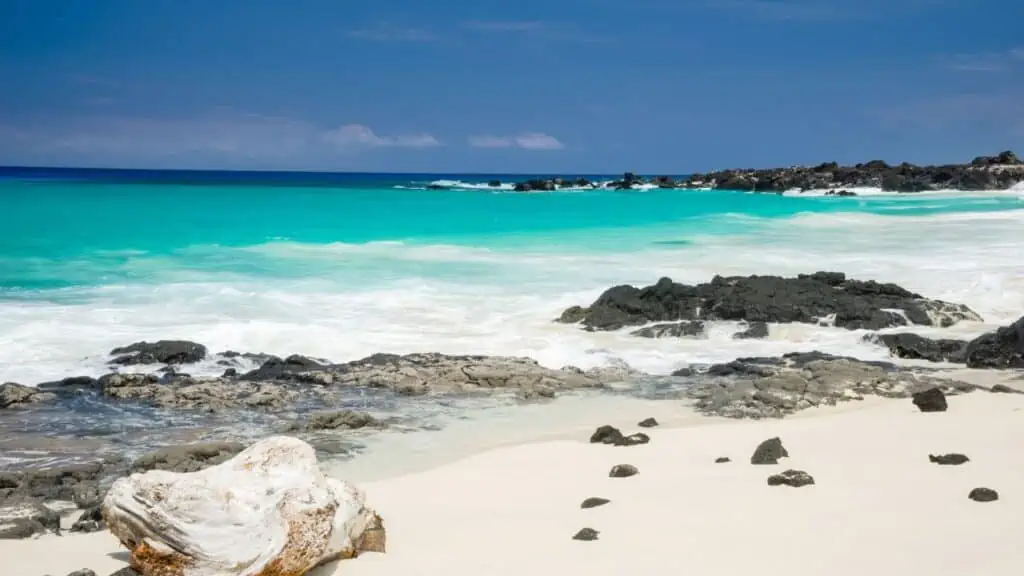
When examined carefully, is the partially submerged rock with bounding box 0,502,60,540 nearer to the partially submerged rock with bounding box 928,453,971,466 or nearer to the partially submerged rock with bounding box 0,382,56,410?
the partially submerged rock with bounding box 0,382,56,410

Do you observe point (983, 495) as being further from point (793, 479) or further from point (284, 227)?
point (284, 227)

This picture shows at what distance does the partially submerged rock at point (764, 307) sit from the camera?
13711mm

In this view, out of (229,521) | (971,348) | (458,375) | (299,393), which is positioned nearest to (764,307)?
(971,348)

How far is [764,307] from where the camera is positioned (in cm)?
1392

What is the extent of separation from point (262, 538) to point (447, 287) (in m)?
14.7

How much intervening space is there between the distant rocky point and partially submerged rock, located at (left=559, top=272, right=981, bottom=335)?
62.3m

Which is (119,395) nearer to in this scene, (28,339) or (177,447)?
(177,447)

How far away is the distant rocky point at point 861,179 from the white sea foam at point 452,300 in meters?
51.0

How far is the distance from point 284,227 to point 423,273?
17665mm

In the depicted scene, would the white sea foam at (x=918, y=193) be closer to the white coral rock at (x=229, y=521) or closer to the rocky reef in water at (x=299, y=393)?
the rocky reef in water at (x=299, y=393)

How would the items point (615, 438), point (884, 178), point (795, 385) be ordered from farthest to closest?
point (884, 178) < point (795, 385) < point (615, 438)

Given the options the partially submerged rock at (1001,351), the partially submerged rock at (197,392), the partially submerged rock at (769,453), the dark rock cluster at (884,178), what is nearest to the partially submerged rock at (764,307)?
the partially submerged rock at (1001,351)

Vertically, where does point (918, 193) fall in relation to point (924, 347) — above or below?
below

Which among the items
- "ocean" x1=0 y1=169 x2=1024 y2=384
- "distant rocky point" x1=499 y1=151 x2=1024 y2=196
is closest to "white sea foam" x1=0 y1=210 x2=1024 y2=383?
"ocean" x1=0 y1=169 x2=1024 y2=384
